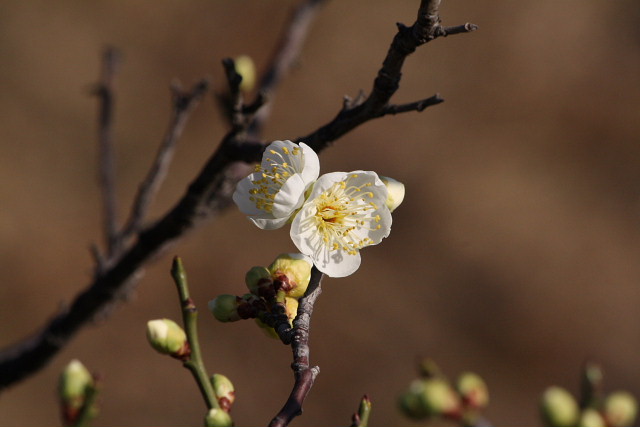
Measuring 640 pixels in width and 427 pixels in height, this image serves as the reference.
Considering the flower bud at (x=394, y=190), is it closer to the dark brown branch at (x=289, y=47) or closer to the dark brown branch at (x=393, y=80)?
the dark brown branch at (x=393, y=80)

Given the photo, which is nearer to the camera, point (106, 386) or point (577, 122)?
point (106, 386)

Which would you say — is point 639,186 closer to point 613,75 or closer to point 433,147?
point 613,75

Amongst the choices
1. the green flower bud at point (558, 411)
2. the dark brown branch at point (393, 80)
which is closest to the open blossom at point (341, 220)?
the dark brown branch at point (393, 80)

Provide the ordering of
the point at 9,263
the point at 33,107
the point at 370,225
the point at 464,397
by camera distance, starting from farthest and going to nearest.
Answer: the point at 33,107, the point at 9,263, the point at 370,225, the point at 464,397

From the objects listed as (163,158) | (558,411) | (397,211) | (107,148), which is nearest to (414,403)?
(558,411)

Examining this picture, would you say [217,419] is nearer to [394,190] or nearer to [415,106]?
[394,190]

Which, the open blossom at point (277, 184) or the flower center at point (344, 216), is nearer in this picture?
the open blossom at point (277, 184)

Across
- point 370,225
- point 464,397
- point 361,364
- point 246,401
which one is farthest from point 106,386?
point 464,397

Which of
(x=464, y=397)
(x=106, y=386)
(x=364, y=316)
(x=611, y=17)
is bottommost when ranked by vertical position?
(x=106, y=386)
